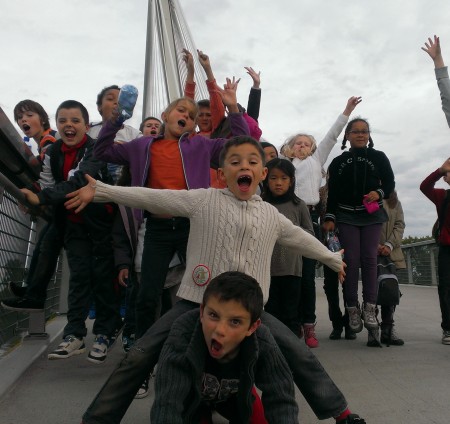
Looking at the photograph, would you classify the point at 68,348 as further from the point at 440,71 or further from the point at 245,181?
the point at 440,71

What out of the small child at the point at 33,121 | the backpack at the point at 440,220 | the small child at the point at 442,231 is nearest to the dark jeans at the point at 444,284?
the small child at the point at 442,231

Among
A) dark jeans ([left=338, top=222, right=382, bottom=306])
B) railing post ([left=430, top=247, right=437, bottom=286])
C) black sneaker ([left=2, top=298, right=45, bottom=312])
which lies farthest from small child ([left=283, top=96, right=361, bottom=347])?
railing post ([left=430, top=247, right=437, bottom=286])

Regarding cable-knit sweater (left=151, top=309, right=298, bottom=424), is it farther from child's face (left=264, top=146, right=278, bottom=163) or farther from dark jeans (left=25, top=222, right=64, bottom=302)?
child's face (left=264, top=146, right=278, bottom=163)

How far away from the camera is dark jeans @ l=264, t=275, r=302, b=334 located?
3.66m

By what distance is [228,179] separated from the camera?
2.48 metres

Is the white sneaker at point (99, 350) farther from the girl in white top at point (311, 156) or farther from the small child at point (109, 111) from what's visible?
the girl in white top at point (311, 156)

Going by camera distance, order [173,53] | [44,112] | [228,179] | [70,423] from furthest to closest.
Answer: [173,53] < [44,112] < [228,179] < [70,423]

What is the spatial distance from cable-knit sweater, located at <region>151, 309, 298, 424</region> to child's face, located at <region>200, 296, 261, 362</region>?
0.04 metres

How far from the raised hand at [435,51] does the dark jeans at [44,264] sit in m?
2.81

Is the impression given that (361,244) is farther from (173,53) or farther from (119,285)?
(173,53)

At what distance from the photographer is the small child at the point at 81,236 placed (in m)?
3.15

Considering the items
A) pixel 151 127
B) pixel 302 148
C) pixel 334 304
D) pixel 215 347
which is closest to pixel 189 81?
pixel 151 127

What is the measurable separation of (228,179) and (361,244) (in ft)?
6.66

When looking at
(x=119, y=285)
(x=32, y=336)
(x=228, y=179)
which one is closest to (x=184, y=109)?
(x=228, y=179)
